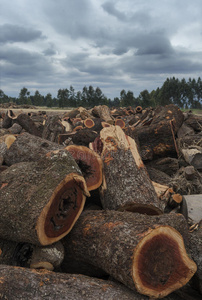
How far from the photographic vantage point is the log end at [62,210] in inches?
117

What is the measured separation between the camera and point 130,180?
13.6 ft

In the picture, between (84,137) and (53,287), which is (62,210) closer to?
(53,287)

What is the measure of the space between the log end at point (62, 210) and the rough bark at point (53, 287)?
1.45ft

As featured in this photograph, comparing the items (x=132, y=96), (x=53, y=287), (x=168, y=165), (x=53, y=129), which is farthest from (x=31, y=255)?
(x=132, y=96)

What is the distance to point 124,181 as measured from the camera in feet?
13.6

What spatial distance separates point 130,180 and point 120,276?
1.77 metres

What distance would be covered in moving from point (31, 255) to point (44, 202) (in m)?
0.77

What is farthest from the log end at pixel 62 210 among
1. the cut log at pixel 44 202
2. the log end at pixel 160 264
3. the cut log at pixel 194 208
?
the cut log at pixel 194 208

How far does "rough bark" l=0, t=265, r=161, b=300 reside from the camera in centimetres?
244

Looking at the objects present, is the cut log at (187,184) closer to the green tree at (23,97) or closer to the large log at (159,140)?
the large log at (159,140)

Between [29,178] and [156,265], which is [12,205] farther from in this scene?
[156,265]

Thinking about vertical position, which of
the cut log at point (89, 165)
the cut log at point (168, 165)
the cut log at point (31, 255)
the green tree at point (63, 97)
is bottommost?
the cut log at point (31, 255)

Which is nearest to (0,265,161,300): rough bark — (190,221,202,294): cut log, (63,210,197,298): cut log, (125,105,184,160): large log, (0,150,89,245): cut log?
(63,210,197,298): cut log

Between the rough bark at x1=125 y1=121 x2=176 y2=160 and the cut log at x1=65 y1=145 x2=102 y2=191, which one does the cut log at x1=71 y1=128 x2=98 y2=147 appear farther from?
the cut log at x1=65 y1=145 x2=102 y2=191
